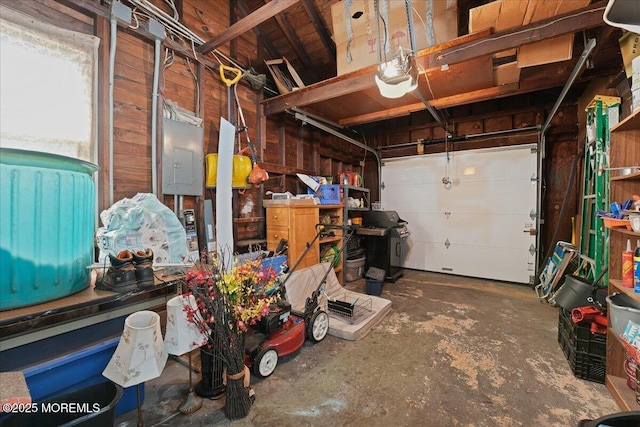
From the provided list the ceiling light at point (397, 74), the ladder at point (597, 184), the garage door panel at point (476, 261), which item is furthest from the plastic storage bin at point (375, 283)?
the ceiling light at point (397, 74)

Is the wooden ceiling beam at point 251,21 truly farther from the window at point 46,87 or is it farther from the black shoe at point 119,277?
the black shoe at point 119,277

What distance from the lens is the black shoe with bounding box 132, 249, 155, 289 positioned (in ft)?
4.41

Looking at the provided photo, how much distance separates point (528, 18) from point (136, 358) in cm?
337

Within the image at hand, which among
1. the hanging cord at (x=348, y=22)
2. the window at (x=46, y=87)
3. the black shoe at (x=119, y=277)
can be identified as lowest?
the black shoe at (x=119, y=277)

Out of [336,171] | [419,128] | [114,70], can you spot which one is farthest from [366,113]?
[114,70]

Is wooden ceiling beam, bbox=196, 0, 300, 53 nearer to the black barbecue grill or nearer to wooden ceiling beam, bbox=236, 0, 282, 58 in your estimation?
wooden ceiling beam, bbox=236, 0, 282, 58

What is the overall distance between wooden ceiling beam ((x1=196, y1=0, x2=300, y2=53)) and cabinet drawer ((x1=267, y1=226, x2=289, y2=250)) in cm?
207

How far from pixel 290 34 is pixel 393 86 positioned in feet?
→ 7.07

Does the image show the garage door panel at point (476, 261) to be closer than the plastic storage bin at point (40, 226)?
No

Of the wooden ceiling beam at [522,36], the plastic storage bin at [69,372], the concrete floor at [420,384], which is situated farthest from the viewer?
the wooden ceiling beam at [522,36]

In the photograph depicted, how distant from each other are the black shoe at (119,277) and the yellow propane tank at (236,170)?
155 cm

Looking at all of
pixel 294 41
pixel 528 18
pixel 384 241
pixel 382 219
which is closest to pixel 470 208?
pixel 382 219

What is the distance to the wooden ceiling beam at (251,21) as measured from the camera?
2.08m

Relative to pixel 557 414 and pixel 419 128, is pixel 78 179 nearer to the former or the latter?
pixel 557 414
